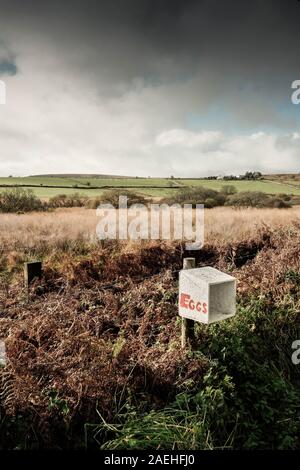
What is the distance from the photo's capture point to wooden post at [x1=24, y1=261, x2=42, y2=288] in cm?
506

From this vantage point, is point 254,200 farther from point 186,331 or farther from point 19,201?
point 186,331

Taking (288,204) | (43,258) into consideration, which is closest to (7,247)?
(43,258)

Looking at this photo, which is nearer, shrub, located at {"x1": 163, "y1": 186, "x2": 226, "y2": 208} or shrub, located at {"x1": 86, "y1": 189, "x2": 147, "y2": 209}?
shrub, located at {"x1": 86, "y1": 189, "x2": 147, "y2": 209}

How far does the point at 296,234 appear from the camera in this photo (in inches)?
319

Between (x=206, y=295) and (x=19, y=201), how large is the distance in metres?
15.4

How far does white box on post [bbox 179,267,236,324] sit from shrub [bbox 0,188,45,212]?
1476 cm

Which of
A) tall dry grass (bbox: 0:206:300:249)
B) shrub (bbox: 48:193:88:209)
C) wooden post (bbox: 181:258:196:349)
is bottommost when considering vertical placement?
wooden post (bbox: 181:258:196:349)

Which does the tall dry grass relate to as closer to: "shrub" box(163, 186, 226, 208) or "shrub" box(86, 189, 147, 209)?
Result: "shrub" box(86, 189, 147, 209)

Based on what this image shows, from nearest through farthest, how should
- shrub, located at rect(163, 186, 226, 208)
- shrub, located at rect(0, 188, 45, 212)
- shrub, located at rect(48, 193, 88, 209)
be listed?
1. shrub, located at rect(0, 188, 45, 212)
2. shrub, located at rect(48, 193, 88, 209)
3. shrub, located at rect(163, 186, 226, 208)

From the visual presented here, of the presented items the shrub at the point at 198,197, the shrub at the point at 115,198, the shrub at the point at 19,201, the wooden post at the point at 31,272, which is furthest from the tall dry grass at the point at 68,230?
the shrub at the point at 198,197

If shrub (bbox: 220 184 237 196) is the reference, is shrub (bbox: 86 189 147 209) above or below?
below

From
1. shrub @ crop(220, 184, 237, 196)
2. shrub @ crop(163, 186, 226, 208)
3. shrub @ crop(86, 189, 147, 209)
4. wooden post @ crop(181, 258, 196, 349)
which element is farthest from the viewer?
shrub @ crop(220, 184, 237, 196)

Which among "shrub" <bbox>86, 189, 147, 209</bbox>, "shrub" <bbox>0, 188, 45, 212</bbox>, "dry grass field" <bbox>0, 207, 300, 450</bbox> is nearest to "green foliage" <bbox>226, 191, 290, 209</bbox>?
"shrub" <bbox>86, 189, 147, 209</bbox>

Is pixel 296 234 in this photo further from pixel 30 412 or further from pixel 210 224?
pixel 30 412
